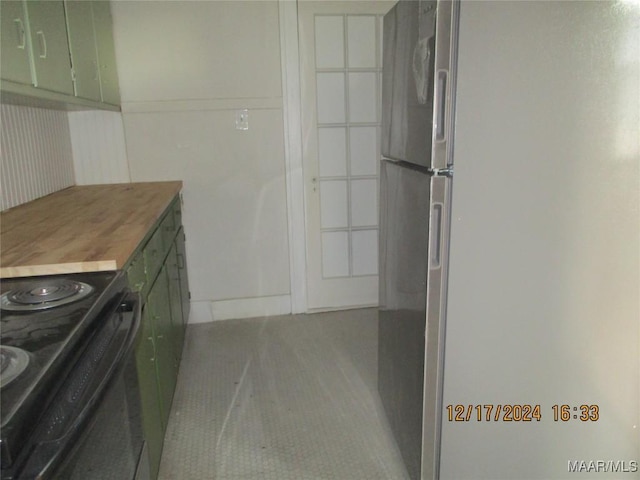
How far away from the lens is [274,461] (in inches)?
75.1

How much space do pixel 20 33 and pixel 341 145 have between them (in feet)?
6.68

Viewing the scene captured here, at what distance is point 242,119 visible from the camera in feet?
9.90

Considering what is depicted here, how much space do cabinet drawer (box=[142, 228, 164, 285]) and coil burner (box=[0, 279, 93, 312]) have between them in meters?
0.47

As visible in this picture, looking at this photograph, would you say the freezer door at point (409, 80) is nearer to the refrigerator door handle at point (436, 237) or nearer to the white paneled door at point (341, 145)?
the refrigerator door handle at point (436, 237)

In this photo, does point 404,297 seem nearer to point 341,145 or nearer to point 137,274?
point 137,274

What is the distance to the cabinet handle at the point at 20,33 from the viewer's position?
4.66 ft

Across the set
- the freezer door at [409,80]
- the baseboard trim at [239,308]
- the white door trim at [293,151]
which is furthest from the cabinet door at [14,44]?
the baseboard trim at [239,308]

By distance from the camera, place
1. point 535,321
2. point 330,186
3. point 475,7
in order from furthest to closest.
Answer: point 330,186 → point 535,321 → point 475,7

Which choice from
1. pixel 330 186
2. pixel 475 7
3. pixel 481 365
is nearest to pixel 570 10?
pixel 475 7

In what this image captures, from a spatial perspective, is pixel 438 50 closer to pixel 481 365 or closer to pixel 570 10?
pixel 570 10

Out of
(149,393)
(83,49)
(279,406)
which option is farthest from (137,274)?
(83,49)

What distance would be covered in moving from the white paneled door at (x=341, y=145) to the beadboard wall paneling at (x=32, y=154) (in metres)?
1.41

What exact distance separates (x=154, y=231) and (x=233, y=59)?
4.78ft

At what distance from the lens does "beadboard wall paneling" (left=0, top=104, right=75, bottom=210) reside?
2.07 m
